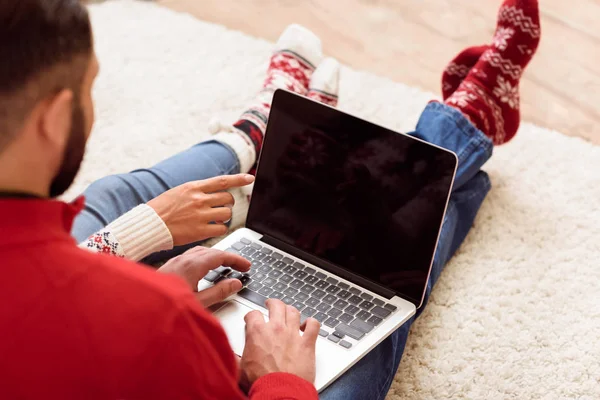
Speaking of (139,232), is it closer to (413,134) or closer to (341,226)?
(341,226)

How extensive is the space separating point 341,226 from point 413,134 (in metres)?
0.34

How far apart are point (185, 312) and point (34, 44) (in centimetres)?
25

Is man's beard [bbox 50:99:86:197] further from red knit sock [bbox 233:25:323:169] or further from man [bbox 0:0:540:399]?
red knit sock [bbox 233:25:323:169]

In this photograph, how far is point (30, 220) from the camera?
602 millimetres

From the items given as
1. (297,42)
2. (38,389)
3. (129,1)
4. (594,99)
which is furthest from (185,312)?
(129,1)

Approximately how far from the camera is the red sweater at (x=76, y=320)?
586mm

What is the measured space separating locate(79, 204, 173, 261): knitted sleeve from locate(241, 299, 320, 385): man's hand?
22 centimetres

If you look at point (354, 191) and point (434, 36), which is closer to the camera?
point (354, 191)

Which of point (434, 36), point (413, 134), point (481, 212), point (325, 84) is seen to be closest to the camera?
point (413, 134)

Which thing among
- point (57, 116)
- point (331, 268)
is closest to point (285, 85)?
point (331, 268)

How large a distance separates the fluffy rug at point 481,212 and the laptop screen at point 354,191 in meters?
0.24

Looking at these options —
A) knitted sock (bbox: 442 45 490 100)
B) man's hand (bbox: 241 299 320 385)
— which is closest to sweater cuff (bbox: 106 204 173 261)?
man's hand (bbox: 241 299 320 385)

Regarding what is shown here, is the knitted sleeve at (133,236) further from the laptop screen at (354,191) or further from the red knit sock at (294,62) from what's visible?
the red knit sock at (294,62)

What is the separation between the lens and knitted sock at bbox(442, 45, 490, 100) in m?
1.64
